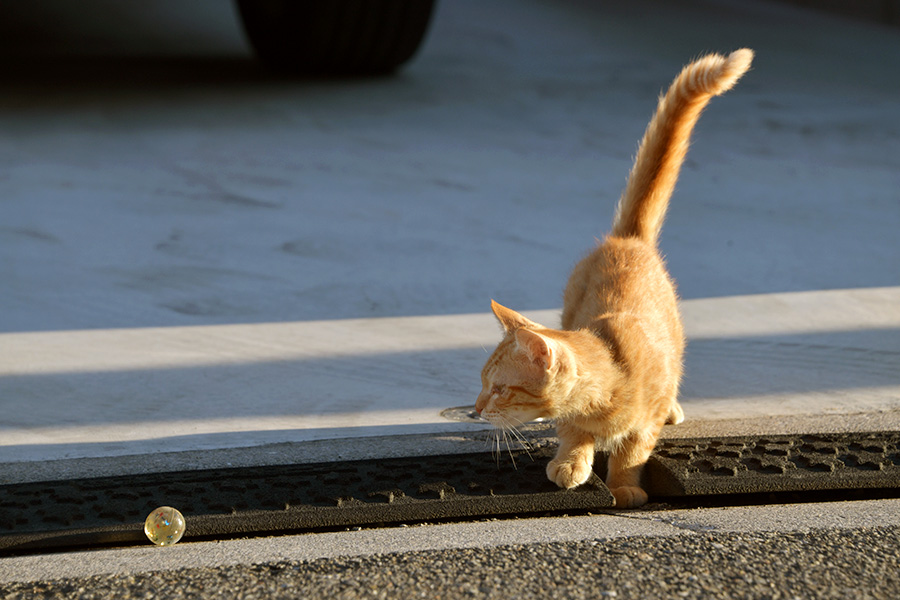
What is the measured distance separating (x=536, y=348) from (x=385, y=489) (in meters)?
0.48

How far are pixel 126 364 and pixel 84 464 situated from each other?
0.66m

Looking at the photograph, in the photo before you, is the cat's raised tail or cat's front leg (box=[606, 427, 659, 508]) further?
the cat's raised tail

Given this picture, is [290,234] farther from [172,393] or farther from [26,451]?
[26,451]

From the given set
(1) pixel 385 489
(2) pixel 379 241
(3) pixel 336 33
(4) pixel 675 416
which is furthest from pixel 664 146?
(3) pixel 336 33

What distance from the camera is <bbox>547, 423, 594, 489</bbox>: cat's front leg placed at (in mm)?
1978

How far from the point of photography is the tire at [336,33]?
6.12 metres

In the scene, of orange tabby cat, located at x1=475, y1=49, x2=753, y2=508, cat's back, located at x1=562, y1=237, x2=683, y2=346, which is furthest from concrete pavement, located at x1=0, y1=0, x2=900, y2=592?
cat's back, located at x1=562, y1=237, x2=683, y2=346

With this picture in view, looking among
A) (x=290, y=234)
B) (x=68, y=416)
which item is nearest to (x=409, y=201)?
(x=290, y=234)

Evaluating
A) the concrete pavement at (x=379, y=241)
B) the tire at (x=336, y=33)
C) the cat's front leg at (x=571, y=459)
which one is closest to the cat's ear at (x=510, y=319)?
the cat's front leg at (x=571, y=459)

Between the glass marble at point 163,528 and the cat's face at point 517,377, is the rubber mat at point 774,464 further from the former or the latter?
the glass marble at point 163,528

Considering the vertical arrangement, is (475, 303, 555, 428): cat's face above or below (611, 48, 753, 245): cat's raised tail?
below

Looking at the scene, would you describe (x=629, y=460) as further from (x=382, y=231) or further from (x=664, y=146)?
(x=382, y=231)

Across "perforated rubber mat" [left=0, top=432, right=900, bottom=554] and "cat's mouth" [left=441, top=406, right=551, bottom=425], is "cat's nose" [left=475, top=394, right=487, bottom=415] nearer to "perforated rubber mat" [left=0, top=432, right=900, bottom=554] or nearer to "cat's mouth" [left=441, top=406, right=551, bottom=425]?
"perforated rubber mat" [left=0, top=432, right=900, bottom=554]

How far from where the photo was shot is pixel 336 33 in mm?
6301
